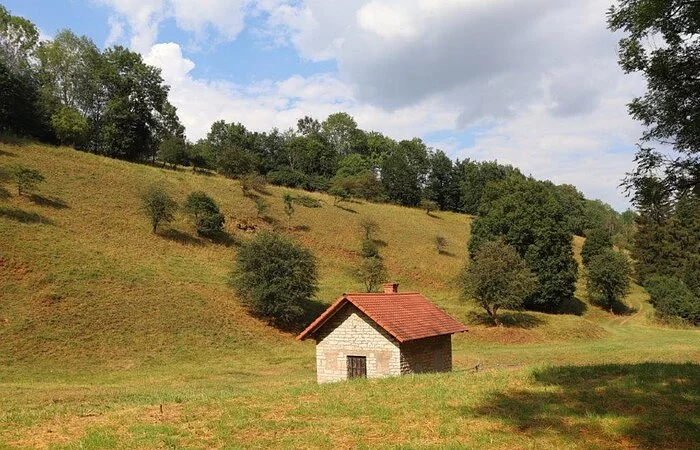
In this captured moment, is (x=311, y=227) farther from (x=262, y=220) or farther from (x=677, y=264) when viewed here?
(x=677, y=264)

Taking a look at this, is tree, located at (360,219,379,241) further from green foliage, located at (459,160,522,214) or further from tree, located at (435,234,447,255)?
green foliage, located at (459,160,522,214)

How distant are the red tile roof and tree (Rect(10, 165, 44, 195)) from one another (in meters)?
37.8

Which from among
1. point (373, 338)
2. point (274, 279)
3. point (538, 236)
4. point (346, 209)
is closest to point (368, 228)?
point (346, 209)

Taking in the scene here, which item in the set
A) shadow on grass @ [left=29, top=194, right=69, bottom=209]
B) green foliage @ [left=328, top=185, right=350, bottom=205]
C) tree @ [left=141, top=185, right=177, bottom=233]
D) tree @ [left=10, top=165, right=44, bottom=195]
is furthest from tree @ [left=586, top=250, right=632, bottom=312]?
tree @ [left=10, top=165, right=44, bottom=195]

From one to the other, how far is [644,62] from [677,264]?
2632 inches

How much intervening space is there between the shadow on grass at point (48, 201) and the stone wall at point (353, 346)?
121 feet

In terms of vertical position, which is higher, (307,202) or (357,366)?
(307,202)

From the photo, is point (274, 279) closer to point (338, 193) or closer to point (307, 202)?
point (307, 202)

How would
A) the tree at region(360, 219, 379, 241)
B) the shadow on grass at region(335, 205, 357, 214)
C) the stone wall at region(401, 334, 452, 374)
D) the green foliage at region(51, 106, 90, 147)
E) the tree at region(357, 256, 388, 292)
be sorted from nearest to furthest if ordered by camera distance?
the stone wall at region(401, 334, 452, 374), the tree at region(357, 256, 388, 292), the tree at region(360, 219, 379, 241), the green foliage at region(51, 106, 90, 147), the shadow on grass at region(335, 205, 357, 214)

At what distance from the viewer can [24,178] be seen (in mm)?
48250

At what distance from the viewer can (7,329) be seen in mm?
30125

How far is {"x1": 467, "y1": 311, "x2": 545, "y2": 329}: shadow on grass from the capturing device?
44312 mm

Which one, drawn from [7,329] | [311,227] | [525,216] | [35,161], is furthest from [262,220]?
[7,329]

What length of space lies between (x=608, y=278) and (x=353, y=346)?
4472cm
